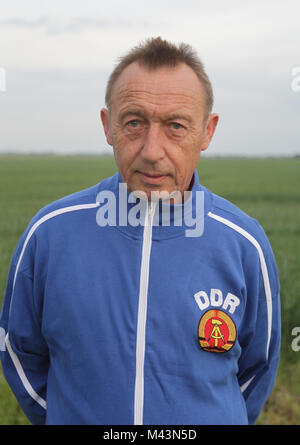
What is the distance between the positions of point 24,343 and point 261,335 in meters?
1.05

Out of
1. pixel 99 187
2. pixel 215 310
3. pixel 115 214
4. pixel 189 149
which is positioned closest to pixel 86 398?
pixel 215 310

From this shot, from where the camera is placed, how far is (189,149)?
1.83 metres

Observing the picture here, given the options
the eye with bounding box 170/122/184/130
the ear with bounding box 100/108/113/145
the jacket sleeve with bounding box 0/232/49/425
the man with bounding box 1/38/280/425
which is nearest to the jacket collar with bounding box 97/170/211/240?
the man with bounding box 1/38/280/425

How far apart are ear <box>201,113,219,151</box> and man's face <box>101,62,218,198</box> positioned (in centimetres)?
11

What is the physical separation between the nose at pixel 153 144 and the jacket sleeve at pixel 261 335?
0.60 metres

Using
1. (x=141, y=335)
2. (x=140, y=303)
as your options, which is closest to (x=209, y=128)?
(x=140, y=303)

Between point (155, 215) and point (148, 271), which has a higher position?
point (155, 215)

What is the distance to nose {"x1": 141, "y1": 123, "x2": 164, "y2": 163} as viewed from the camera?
1.71 metres

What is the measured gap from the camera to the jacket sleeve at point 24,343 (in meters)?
2.03

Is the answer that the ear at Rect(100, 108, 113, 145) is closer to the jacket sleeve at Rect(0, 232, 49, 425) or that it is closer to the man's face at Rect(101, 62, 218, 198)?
the man's face at Rect(101, 62, 218, 198)

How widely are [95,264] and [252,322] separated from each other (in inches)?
29.0

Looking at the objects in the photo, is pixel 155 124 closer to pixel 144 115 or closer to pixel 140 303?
pixel 144 115

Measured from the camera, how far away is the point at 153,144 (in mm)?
1720

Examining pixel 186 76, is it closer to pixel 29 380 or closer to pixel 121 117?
pixel 121 117
